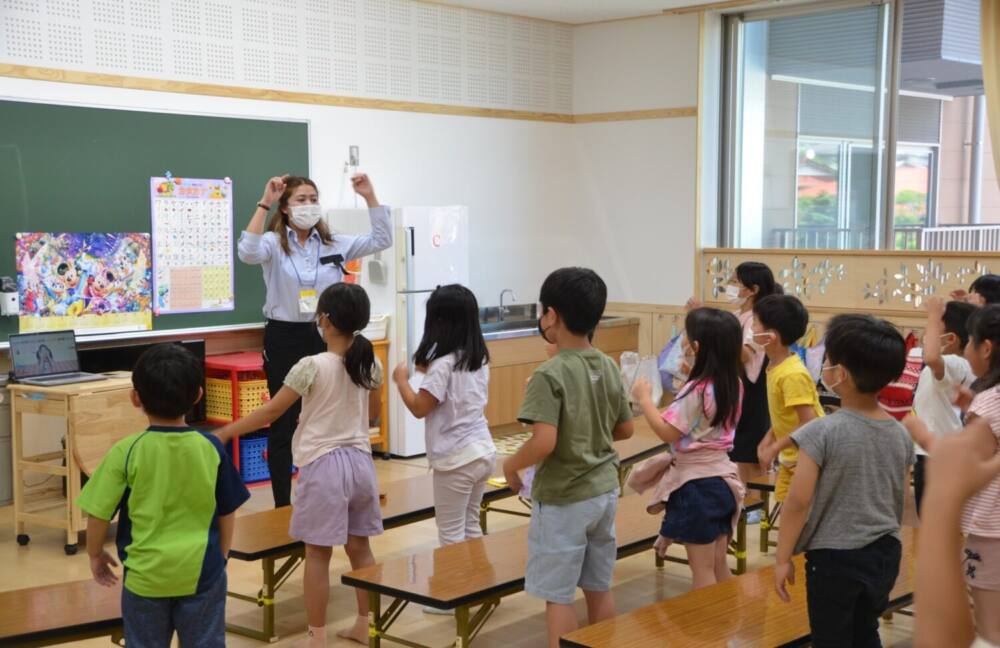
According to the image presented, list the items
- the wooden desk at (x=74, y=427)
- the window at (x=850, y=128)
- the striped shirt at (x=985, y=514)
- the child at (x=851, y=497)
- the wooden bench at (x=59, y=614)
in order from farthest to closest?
the window at (x=850, y=128) < the wooden desk at (x=74, y=427) < the wooden bench at (x=59, y=614) < the striped shirt at (x=985, y=514) < the child at (x=851, y=497)

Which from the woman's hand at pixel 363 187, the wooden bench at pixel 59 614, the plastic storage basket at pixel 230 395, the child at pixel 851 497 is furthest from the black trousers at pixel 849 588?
the plastic storage basket at pixel 230 395

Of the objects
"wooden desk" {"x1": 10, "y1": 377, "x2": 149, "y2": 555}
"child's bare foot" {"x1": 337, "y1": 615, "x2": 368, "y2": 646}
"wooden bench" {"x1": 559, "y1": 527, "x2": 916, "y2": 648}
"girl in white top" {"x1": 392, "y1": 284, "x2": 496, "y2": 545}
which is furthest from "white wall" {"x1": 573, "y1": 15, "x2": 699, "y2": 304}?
"wooden bench" {"x1": 559, "y1": 527, "x2": 916, "y2": 648}

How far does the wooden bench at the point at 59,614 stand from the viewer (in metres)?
3.15

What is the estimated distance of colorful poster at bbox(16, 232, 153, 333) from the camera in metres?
5.98

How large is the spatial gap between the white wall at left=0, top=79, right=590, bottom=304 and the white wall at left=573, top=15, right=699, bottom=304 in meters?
0.24

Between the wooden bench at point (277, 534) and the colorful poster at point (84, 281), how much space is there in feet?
6.57

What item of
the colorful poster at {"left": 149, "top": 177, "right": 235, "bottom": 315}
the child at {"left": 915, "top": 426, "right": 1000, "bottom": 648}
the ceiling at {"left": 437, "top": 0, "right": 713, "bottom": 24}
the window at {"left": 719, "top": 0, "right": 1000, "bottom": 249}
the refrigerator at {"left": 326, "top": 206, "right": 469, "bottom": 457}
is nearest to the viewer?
the child at {"left": 915, "top": 426, "right": 1000, "bottom": 648}

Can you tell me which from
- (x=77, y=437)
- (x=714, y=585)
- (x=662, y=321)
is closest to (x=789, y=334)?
(x=714, y=585)

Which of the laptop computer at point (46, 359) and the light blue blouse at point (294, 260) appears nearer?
the light blue blouse at point (294, 260)

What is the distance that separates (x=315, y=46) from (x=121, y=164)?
165 cm

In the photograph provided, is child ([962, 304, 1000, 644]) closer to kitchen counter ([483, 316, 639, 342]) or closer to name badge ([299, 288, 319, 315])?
name badge ([299, 288, 319, 315])

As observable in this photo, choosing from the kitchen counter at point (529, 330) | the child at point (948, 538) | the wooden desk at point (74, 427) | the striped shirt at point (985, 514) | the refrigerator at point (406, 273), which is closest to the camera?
the child at point (948, 538)

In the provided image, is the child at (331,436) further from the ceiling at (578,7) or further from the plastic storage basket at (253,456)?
the ceiling at (578,7)

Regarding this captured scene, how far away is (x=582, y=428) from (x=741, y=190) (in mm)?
6019
